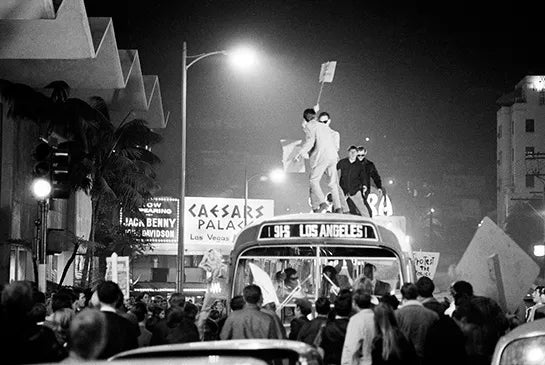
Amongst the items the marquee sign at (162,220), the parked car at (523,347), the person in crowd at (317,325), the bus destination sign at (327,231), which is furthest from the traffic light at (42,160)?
the marquee sign at (162,220)

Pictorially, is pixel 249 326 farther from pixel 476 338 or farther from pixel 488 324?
pixel 488 324

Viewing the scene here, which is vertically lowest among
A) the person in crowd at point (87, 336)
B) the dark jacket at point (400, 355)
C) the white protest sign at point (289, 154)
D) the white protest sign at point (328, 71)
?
the dark jacket at point (400, 355)

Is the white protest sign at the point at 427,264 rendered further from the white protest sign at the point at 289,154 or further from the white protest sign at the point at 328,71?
the white protest sign at the point at 328,71

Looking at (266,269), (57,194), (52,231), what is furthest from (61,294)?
(52,231)

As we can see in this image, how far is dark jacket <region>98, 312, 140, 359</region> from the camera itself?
8.04m

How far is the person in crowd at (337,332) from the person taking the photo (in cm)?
1017

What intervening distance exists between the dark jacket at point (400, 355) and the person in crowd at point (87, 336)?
3431 millimetres

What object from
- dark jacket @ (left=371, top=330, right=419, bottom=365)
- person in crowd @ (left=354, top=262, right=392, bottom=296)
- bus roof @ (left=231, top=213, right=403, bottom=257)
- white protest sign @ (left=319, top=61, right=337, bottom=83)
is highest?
white protest sign @ (left=319, top=61, right=337, bottom=83)

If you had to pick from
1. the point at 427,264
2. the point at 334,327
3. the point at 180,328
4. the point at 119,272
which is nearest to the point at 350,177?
the point at 427,264

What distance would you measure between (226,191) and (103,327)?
97.2 m

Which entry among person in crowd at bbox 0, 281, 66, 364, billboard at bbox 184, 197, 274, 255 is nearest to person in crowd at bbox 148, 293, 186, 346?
person in crowd at bbox 0, 281, 66, 364

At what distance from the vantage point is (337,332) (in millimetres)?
10203

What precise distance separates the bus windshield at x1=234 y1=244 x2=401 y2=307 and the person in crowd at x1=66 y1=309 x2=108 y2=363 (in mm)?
7706

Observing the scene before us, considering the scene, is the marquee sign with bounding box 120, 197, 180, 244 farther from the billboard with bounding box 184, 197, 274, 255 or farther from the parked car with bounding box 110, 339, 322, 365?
the parked car with bounding box 110, 339, 322, 365
